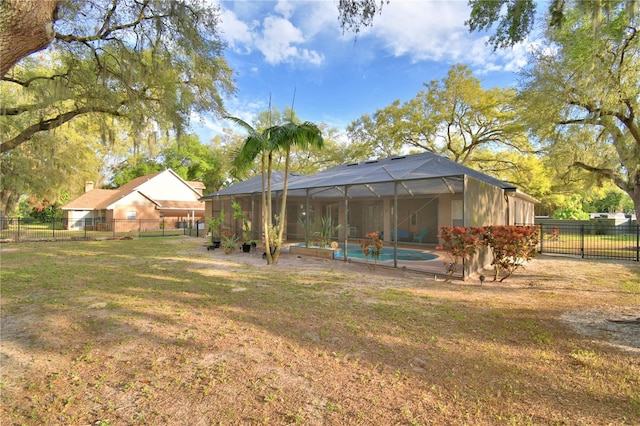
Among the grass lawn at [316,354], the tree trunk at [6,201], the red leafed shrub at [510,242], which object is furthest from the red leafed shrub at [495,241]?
the tree trunk at [6,201]

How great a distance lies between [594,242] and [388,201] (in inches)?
513

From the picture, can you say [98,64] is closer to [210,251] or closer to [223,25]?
[223,25]

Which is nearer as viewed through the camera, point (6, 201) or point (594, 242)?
point (594, 242)

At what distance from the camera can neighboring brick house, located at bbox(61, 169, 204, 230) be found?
2819cm

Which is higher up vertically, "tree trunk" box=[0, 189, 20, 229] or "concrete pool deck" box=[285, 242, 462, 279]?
"tree trunk" box=[0, 189, 20, 229]

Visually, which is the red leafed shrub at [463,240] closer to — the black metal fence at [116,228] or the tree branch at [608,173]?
the tree branch at [608,173]

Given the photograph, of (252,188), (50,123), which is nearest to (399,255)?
(252,188)

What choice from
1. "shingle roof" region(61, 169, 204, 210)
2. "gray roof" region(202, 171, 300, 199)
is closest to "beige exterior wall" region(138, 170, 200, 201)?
"shingle roof" region(61, 169, 204, 210)

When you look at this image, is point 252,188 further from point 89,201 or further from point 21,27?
point 89,201

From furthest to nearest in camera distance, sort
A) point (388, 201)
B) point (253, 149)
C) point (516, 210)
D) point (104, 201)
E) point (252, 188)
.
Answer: point (104, 201)
point (388, 201)
point (252, 188)
point (516, 210)
point (253, 149)

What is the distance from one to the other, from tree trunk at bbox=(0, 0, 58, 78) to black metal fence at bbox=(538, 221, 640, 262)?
1381 cm

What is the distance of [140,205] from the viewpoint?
29344 millimetres

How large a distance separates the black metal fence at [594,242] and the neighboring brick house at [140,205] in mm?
25926

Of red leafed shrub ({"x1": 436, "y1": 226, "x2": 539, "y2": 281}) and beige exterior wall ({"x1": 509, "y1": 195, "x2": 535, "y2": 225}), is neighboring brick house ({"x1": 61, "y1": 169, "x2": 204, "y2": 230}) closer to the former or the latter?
beige exterior wall ({"x1": 509, "y1": 195, "x2": 535, "y2": 225})
